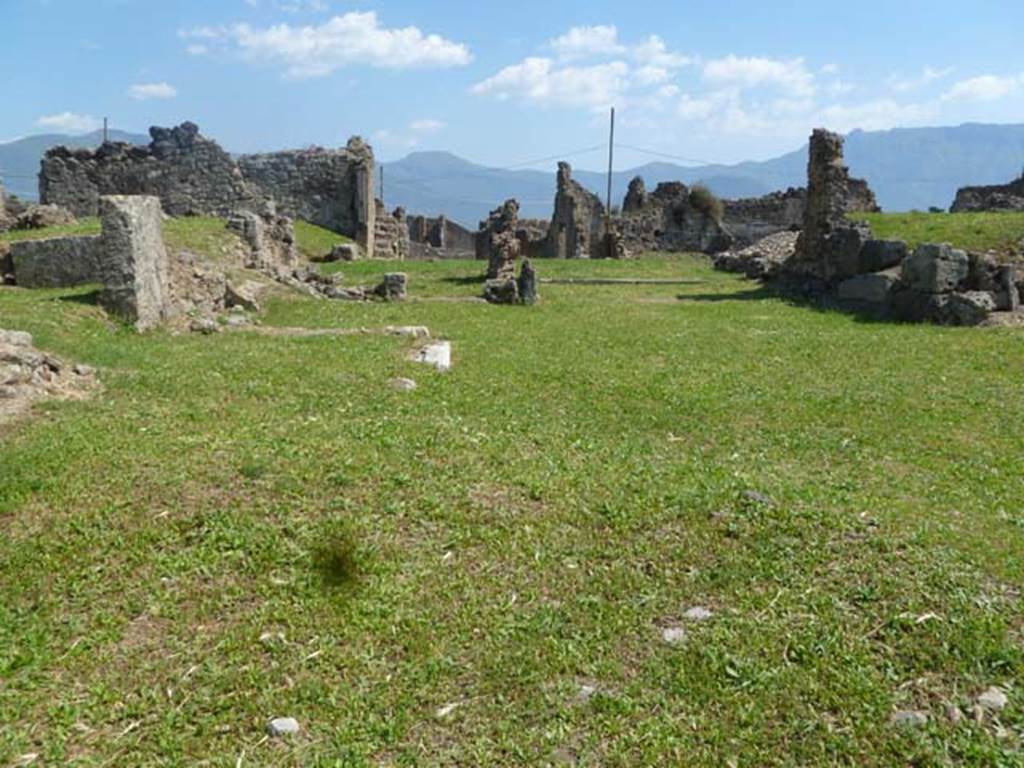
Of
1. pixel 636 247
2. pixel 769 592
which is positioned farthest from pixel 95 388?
pixel 636 247

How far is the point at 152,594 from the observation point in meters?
5.07

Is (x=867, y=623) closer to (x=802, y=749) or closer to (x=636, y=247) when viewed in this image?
(x=802, y=749)

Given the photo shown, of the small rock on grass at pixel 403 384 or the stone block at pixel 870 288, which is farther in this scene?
the stone block at pixel 870 288

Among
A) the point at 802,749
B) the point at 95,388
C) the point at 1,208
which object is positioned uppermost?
the point at 1,208

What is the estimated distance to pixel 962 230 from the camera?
2050cm

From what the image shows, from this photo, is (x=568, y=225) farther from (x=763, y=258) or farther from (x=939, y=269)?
(x=939, y=269)

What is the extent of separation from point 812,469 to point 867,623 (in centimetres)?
288

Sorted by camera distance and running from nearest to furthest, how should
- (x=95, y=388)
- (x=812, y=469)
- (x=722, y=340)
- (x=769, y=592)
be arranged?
1. (x=769, y=592)
2. (x=812, y=469)
3. (x=95, y=388)
4. (x=722, y=340)

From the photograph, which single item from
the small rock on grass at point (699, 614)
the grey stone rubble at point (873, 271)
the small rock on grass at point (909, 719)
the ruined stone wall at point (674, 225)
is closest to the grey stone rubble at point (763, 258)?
the grey stone rubble at point (873, 271)

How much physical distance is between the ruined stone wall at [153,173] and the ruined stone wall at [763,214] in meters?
24.4

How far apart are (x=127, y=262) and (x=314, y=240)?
1879 centimetres

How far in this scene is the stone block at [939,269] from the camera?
706 inches

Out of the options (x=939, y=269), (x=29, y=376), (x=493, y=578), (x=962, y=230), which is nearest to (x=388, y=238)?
(x=962, y=230)

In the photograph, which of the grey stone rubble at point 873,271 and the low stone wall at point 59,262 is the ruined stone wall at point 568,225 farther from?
the low stone wall at point 59,262
